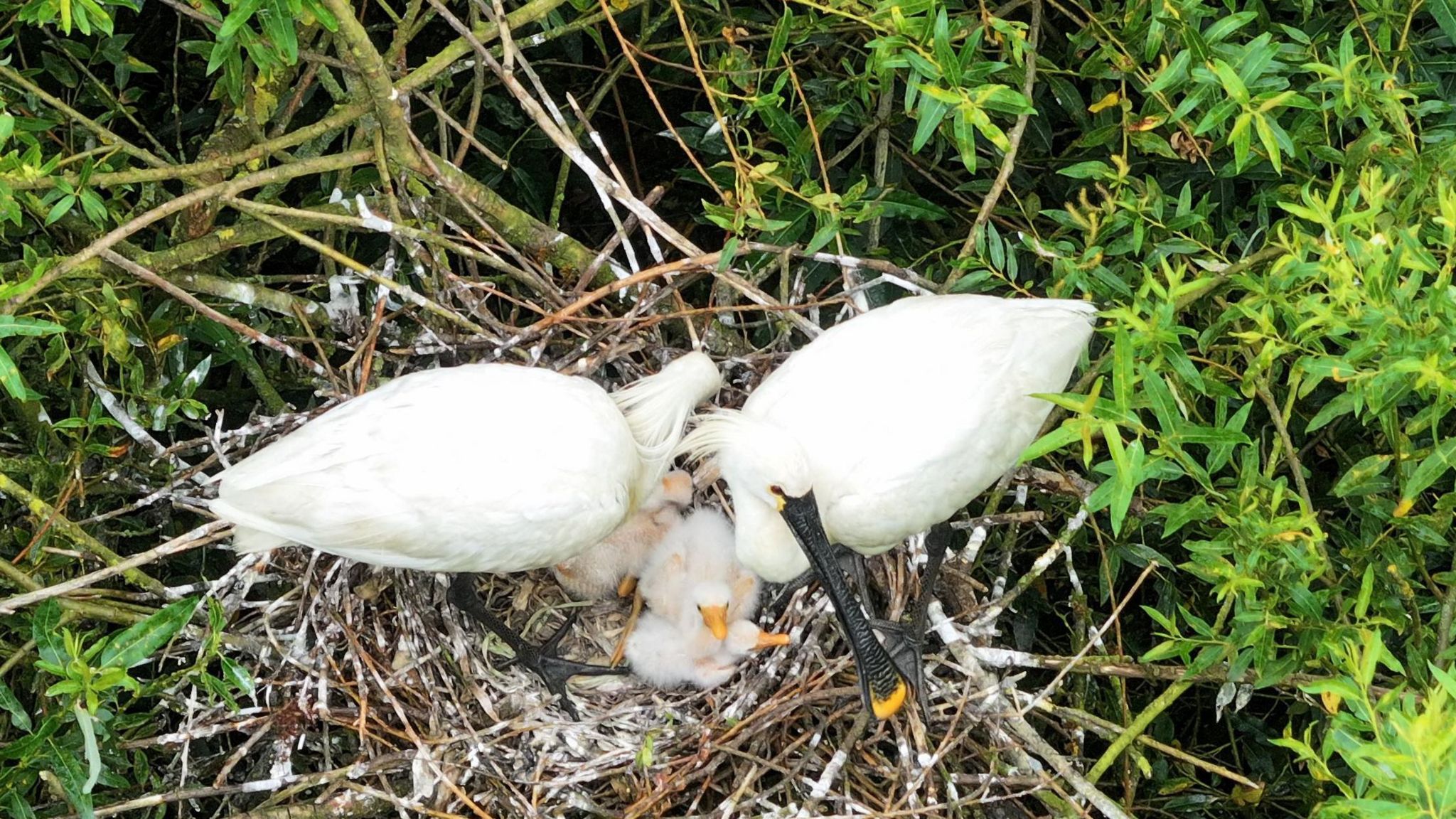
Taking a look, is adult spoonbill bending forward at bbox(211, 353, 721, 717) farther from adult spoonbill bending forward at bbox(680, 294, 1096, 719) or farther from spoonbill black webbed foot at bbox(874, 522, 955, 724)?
spoonbill black webbed foot at bbox(874, 522, 955, 724)

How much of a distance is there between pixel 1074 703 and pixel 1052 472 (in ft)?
1.96

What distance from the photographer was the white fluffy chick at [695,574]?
3.79 metres

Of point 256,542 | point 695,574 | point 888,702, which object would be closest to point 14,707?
point 256,542

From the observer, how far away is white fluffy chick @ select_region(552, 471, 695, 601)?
386cm

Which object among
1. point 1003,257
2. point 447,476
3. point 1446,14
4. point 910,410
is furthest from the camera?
point 1003,257

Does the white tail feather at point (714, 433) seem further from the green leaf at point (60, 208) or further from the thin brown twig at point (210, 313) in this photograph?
the green leaf at point (60, 208)

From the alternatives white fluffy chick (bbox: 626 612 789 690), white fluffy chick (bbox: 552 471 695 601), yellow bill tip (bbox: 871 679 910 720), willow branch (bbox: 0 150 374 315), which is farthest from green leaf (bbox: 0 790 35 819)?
yellow bill tip (bbox: 871 679 910 720)

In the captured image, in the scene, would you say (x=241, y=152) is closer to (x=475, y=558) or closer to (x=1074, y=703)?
(x=475, y=558)

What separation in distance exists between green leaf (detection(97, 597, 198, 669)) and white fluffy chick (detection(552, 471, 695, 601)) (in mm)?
1257

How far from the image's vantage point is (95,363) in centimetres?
355

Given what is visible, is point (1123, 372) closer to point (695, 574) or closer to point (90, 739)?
point (695, 574)

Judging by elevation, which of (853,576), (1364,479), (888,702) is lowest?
(853,576)

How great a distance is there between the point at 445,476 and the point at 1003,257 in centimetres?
152

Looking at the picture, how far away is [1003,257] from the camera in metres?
3.37
